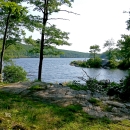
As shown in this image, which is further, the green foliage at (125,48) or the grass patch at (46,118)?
the green foliage at (125,48)

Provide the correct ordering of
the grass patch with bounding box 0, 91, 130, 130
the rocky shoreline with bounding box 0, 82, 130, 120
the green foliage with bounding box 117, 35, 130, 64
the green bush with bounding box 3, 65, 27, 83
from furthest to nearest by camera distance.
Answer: the green foliage with bounding box 117, 35, 130, 64
the green bush with bounding box 3, 65, 27, 83
the rocky shoreline with bounding box 0, 82, 130, 120
the grass patch with bounding box 0, 91, 130, 130

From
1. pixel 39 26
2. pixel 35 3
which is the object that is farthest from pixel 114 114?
pixel 35 3

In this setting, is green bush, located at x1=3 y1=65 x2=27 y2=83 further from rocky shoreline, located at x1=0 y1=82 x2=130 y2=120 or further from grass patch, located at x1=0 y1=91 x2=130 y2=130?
grass patch, located at x1=0 y1=91 x2=130 y2=130

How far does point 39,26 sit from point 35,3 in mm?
2106

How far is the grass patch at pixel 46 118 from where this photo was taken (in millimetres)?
5379

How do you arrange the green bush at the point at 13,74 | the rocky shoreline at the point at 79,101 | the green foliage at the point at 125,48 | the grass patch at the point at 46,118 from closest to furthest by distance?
the grass patch at the point at 46,118, the rocky shoreline at the point at 79,101, the green bush at the point at 13,74, the green foliage at the point at 125,48

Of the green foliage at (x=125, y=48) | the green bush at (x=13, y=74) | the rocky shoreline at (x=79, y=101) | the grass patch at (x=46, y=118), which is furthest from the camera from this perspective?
the green foliage at (x=125, y=48)

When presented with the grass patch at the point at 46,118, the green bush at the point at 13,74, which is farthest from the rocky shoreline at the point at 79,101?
the green bush at the point at 13,74

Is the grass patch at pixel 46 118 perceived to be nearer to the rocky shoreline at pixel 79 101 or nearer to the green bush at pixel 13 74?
the rocky shoreline at pixel 79 101

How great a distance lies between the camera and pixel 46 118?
19.5ft

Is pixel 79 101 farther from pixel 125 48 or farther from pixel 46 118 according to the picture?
pixel 125 48

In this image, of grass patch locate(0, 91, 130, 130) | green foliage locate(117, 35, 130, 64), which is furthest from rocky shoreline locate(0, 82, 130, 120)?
green foliage locate(117, 35, 130, 64)

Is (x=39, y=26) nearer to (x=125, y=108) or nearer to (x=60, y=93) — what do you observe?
(x=60, y=93)

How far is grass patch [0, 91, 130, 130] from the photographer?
5379 millimetres
